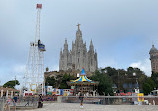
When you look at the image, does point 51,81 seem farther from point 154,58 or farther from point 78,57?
point 154,58

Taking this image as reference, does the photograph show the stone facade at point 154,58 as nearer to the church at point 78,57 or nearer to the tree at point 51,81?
the church at point 78,57

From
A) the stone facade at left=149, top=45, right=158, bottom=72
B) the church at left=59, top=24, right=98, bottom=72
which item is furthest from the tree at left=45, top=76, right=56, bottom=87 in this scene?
the stone facade at left=149, top=45, right=158, bottom=72

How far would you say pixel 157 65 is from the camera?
374 feet

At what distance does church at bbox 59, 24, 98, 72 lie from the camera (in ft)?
368

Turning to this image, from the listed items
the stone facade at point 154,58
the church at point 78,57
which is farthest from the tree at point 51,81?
the stone facade at point 154,58

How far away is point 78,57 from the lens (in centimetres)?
11281

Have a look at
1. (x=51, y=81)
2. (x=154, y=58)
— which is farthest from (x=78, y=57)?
(x=154, y=58)

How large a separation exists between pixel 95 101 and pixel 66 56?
9867cm

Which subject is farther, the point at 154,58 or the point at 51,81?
the point at 154,58

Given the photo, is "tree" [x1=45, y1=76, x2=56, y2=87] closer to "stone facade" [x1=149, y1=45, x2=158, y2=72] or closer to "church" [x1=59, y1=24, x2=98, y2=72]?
"church" [x1=59, y1=24, x2=98, y2=72]

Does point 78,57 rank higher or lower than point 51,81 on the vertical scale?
higher

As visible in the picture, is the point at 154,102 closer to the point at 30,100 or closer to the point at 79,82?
the point at 30,100

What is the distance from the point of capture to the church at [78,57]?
112125mm

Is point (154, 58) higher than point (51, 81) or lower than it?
higher
